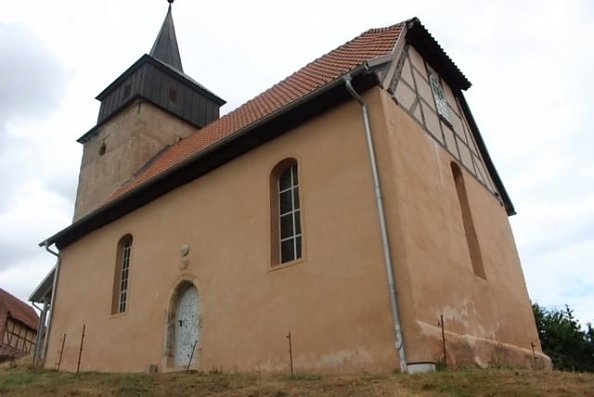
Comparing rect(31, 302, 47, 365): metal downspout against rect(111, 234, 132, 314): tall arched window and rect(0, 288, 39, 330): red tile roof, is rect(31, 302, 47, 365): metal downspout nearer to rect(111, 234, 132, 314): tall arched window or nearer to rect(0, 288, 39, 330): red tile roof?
rect(111, 234, 132, 314): tall arched window

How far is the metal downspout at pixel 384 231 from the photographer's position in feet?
22.7

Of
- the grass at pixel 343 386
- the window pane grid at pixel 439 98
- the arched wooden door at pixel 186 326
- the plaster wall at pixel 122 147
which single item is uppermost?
the plaster wall at pixel 122 147

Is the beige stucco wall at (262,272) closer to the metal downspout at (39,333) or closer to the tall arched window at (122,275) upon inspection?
the tall arched window at (122,275)

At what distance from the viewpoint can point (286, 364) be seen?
26.3 ft

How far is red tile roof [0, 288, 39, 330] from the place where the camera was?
2792 cm

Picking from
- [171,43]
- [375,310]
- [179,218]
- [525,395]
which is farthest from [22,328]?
[525,395]

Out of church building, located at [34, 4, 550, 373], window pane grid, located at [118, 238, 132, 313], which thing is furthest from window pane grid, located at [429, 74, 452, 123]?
window pane grid, located at [118, 238, 132, 313]

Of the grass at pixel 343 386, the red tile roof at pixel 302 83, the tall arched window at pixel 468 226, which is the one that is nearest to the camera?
the grass at pixel 343 386

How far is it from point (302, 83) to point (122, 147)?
8.33 m

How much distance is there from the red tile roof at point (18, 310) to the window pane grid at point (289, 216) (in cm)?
2391

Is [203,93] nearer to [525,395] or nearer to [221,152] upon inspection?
[221,152]

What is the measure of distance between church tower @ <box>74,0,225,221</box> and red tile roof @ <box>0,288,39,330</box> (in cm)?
1360

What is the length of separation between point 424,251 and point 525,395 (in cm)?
321

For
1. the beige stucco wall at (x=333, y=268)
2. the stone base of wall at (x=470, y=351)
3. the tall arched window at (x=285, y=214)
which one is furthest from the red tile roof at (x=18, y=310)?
the stone base of wall at (x=470, y=351)
